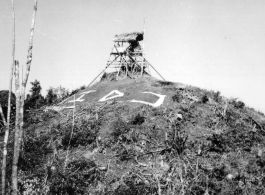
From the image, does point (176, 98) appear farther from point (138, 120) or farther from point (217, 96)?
point (217, 96)

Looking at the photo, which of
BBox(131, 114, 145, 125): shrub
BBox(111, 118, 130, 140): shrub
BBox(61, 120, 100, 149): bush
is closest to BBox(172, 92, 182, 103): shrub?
BBox(131, 114, 145, 125): shrub

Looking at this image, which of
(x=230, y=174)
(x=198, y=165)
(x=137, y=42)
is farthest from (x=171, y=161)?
(x=137, y=42)

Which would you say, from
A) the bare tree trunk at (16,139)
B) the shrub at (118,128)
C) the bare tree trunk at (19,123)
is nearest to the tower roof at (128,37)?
the shrub at (118,128)

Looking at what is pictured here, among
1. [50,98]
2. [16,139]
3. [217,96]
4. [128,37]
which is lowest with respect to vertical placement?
[50,98]

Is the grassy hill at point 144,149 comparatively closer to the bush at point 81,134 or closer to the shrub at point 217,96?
the bush at point 81,134

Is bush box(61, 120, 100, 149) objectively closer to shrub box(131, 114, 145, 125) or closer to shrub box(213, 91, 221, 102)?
shrub box(131, 114, 145, 125)

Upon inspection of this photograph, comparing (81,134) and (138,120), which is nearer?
(81,134)

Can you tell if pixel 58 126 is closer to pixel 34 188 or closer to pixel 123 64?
pixel 34 188

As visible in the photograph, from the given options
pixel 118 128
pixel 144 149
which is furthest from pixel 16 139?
pixel 118 128
